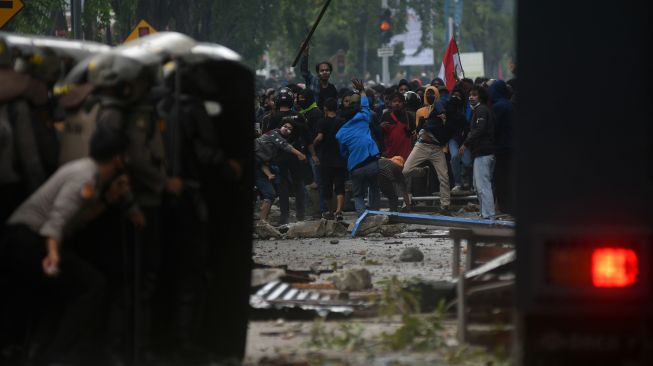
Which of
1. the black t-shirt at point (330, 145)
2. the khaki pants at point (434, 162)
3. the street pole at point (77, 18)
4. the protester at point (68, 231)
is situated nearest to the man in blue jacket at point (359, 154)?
the black t-shirt at point (330, 145)

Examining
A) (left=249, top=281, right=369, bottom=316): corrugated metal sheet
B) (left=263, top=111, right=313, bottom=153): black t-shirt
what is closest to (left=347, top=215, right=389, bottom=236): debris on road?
(left=263, top=111, right=313, bottom=153): black t-shirt

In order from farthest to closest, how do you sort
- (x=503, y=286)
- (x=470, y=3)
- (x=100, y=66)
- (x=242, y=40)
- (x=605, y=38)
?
(x=470, y=3), (x=242, y=40), (x=503, y=286), (x=100, y=66), (x=605, y=38)

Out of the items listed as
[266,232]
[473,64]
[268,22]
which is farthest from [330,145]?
[473,64]

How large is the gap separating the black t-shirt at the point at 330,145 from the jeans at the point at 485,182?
1.73 m

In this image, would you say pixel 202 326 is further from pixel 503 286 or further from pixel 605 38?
pixel 605 38

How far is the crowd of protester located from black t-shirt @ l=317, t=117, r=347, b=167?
0.01 m

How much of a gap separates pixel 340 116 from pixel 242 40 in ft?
89.0

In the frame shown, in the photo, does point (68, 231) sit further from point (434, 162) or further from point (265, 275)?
point (434, 162)

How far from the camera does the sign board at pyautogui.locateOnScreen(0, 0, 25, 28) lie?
18016 millimetres

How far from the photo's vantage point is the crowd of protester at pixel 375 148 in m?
19.7

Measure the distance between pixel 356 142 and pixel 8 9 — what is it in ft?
14.7

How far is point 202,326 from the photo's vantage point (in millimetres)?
8359

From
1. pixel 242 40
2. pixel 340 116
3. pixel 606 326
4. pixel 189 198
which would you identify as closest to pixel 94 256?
pixel 189 198

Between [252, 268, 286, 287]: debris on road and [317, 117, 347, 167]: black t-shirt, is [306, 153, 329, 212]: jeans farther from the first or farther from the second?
[252, 268, 286, 287]: debris on road
